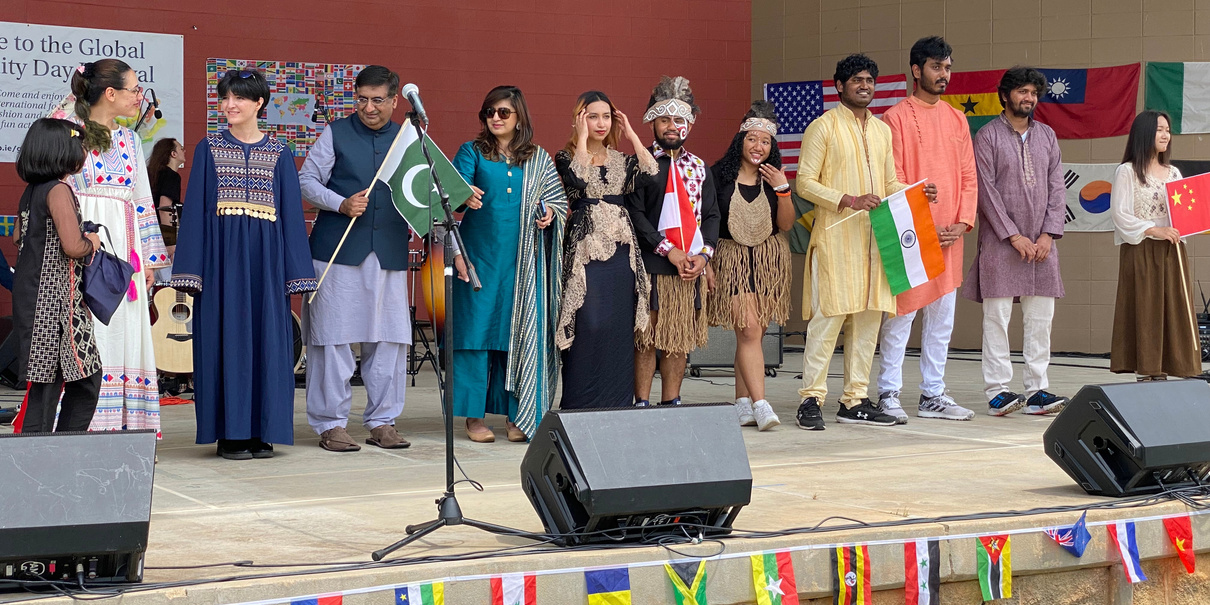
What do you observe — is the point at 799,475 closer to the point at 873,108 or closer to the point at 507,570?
the point at 507,570

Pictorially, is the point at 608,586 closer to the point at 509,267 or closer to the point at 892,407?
the point at 509,267

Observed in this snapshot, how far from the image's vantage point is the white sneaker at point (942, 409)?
5836 mm

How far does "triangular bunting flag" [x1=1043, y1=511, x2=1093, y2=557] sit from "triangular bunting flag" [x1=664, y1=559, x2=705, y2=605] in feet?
3.51

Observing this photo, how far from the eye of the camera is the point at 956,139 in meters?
5.87

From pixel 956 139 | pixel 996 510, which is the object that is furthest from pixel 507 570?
pixel 956 139

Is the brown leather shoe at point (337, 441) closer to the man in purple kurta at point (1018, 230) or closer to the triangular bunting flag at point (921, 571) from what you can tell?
the triangular bunting flag at point (921, 571)

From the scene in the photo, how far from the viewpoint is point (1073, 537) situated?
3.42 m

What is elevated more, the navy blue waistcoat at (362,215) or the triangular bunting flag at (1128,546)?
the navy blue waistcoat at (362,215)

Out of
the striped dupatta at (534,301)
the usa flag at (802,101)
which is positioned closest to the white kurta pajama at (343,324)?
the striped dupatta at (534,301)

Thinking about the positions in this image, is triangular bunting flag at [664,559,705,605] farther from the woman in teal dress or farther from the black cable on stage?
the woman in teal dress

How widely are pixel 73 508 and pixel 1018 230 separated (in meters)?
4.66

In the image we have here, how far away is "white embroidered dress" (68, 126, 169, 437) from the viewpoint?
167 inches

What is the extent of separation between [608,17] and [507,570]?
728cm

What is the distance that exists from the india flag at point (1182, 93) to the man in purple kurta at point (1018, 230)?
3.55 meters
